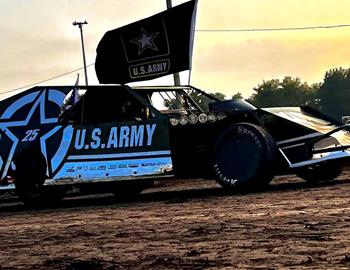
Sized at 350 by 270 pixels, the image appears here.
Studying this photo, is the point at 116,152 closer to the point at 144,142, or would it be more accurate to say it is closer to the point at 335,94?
the point at 144,142

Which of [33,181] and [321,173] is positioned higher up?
[33,181]

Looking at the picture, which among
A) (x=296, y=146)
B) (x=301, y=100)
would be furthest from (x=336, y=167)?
(x=301, y=100)

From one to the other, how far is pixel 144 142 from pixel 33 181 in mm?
2008

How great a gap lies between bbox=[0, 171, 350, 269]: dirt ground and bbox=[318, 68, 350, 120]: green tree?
342 ft

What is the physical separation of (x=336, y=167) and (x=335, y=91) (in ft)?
351

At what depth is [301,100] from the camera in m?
115

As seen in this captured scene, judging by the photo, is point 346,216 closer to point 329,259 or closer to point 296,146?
point 329,259

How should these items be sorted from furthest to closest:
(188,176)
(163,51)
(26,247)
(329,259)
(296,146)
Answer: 1. (163,51)
2. (188,176)
3. (296,146)
4. (26,247)
5. (329,259)

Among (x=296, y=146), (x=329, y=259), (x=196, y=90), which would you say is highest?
(x=196, y=90)

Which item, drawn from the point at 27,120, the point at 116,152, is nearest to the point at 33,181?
the point at 27,120

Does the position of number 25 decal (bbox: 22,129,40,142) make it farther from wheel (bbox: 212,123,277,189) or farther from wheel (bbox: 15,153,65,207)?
wheel (bbox: 212,123,277,189)

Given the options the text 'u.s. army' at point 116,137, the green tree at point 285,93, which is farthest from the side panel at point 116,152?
the green tree at point 285,93

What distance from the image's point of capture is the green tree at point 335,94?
113062 millimetres

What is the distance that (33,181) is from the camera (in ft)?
37.2
